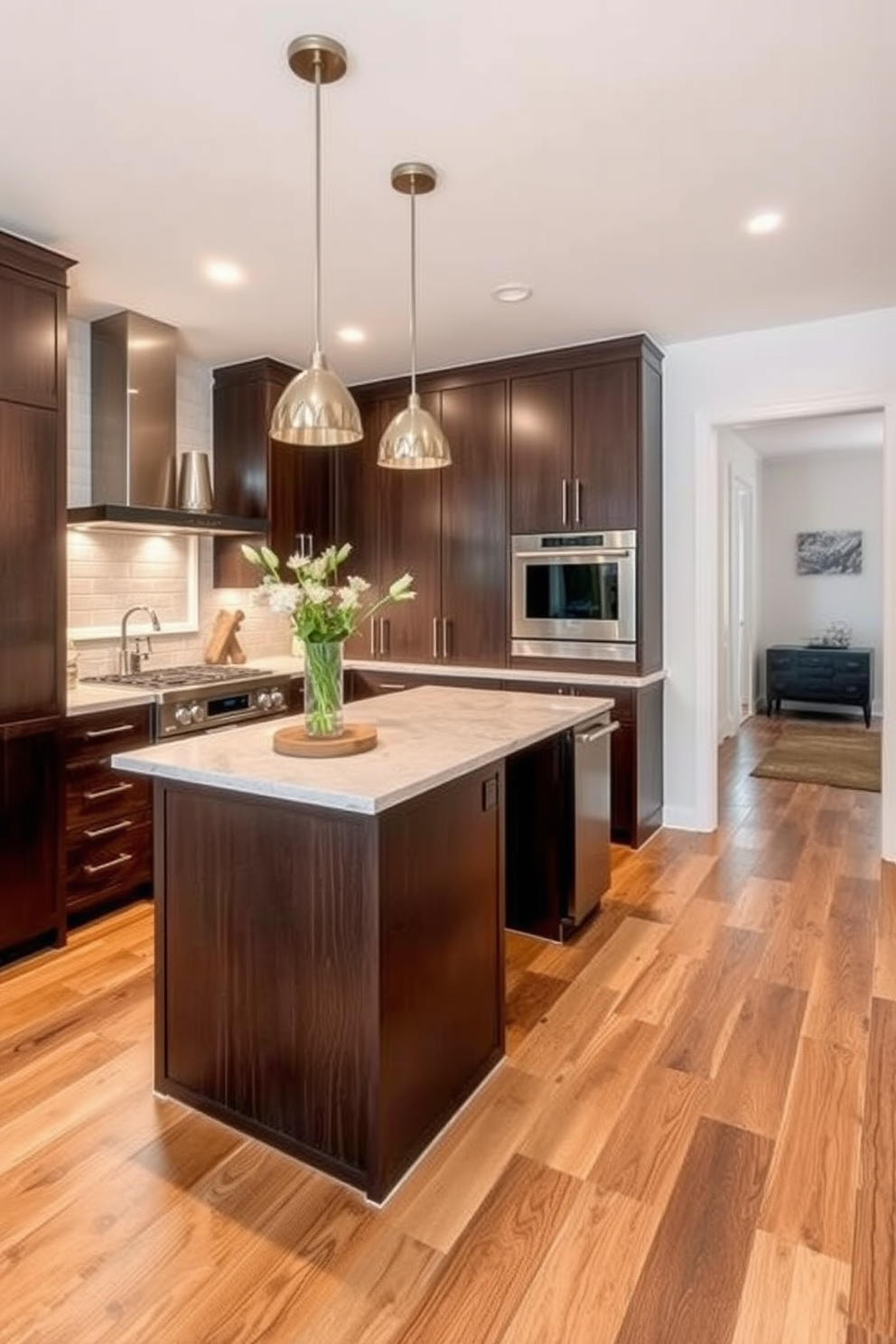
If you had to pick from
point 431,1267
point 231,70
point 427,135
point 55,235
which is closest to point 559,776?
point 431,1267

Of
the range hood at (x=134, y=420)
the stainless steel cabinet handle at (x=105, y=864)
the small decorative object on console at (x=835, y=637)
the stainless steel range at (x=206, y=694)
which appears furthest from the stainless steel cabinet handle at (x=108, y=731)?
the small decorative object on console at (x=835, y=637)

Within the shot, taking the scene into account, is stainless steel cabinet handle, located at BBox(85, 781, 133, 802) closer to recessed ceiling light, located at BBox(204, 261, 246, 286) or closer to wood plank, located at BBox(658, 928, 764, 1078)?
recessed ceiling light, located at BBox(204, 261, 246, 286)

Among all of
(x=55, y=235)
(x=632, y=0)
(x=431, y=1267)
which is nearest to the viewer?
(x=431, y=1267)

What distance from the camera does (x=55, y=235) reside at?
9.48 feet

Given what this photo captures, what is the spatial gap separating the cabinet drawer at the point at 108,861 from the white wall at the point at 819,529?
7.23 metres

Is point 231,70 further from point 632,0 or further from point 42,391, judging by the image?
point 42,391

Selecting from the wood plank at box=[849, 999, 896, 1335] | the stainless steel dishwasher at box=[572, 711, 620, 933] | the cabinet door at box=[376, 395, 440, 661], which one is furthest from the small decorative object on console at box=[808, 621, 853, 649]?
the wood plank at box=[849, 999, 896, 1335]

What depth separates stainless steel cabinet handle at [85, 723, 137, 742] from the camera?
314cm

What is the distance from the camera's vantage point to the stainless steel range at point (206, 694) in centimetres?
344

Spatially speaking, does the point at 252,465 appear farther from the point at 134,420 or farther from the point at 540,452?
the point at 540,452

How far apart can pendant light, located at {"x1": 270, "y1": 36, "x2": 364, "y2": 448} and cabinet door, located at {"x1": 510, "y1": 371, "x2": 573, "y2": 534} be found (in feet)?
7.21

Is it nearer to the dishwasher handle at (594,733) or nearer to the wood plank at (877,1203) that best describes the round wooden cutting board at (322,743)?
the dishwasher handle at (594,733)

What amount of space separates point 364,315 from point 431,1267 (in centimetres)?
363

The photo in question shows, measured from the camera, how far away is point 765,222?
282 centimetres
